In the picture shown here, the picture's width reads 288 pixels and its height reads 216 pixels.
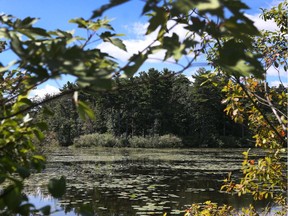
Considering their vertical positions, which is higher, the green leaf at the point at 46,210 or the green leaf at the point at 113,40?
the green leaf at the point at 113,40

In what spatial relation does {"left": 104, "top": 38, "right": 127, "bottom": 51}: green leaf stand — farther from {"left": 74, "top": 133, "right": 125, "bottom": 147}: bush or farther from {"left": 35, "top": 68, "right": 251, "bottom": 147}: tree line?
{"left": 35, "top": 68, "right": 251, "bottom": 147}: tree line

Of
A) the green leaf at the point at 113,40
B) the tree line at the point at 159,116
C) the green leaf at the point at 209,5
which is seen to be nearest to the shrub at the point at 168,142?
the tree line at the point at 159,116

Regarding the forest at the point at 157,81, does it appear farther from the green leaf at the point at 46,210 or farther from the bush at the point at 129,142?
the bush at the point at 129,142

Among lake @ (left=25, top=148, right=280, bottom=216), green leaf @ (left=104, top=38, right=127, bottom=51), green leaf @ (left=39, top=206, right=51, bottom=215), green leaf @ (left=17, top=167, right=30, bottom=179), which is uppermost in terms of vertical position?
green leaf @ (left=104, top=38, right=127, bottom=51)

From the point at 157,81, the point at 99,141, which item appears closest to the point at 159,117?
the point at 99,141

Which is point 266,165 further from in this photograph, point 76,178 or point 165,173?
point 165,173

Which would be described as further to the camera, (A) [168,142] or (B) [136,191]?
(A) [168,142]

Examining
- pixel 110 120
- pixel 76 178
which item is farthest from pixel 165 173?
pixel 110 120

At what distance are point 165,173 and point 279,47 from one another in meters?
13.9

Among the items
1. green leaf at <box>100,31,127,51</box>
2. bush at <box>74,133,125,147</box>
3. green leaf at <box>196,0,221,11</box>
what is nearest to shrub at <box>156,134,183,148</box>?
bush at <box>74,133,125,147</box>

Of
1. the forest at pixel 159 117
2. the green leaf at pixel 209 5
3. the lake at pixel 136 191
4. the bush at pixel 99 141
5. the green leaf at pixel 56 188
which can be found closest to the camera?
the green leaf at pixel 209 5

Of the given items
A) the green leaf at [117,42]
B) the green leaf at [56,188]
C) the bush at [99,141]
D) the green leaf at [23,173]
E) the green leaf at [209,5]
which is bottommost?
the bush at [99,141]

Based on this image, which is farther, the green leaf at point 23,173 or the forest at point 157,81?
the green leaf at point 23,173

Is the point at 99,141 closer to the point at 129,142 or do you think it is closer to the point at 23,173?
the point at 129,142
